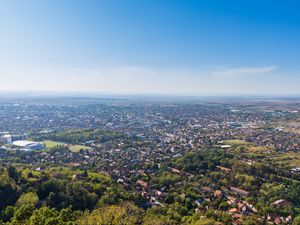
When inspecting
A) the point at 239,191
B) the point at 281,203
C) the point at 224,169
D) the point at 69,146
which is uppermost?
the point at 69,146

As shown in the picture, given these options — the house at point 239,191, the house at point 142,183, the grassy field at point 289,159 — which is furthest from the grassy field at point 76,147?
the grassy field at point 289,159

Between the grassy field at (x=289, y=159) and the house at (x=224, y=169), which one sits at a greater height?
the house at (x=224, y=169)

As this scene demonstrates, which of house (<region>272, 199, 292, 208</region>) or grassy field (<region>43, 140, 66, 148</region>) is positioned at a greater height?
grassy field (<region>43, 140, 66, 148</region>)

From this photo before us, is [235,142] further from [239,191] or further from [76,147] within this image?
[76,147]

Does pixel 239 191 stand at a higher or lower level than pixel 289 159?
lower

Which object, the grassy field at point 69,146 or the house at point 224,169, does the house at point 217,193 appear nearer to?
Answer: the house at point 224,169

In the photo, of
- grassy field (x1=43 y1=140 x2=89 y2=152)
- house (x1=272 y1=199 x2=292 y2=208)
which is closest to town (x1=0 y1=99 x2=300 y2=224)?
grassy field (x1=43 y1=140 x2=89 y2=152)

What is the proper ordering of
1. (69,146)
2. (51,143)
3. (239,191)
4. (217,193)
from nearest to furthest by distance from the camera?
(217,193)
(239,191)
(69,146)
(51,143)

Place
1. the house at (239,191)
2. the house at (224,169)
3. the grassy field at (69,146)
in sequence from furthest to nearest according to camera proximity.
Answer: the grassy field at (69,146)
the house at (224,169)
the house at (239,191)

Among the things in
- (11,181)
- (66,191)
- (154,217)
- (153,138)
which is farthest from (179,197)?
(153,138)

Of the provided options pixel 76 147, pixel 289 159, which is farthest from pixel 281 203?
pixel 76 147

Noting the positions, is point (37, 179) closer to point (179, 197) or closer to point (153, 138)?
point (179, 197)

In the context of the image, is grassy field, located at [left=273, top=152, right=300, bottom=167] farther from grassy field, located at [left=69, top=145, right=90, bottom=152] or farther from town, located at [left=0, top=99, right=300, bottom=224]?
grassy field, located at [left=69, top=145, right=90, bottom=152]
